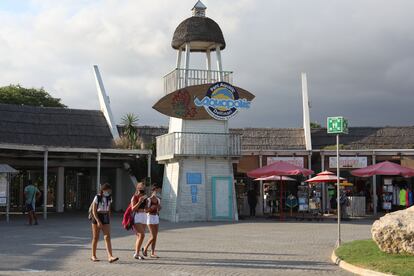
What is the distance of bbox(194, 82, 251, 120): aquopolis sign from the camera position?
80.4 feet

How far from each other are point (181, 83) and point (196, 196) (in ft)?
16.1

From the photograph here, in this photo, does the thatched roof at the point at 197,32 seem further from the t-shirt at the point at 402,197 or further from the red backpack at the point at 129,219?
the red backpack at the point at 129,219

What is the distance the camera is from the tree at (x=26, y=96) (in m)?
48.4

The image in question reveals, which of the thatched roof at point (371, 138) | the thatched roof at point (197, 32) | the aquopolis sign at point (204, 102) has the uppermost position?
the thatched roof at point (197, 32)

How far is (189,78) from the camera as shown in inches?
969

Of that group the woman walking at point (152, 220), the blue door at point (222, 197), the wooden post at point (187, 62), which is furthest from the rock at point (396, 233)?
the wooden post at point (187, 62)

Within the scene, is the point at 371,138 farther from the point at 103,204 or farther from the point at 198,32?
the point at 103,204

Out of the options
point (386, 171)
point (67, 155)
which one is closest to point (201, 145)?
point (67, 155)

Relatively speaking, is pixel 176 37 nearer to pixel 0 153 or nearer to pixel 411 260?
pixel 0 153

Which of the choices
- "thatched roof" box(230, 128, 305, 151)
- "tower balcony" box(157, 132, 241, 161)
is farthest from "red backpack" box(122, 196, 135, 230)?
"thatched roof" box(230, 128, 305, 151)

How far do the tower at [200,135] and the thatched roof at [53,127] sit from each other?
6.55 metres

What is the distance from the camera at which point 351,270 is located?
10.5 metres

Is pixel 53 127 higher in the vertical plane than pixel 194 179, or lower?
higher

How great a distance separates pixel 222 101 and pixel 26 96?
29375mm
